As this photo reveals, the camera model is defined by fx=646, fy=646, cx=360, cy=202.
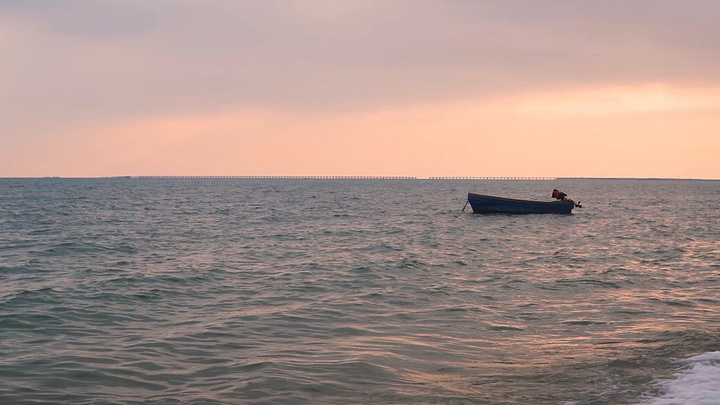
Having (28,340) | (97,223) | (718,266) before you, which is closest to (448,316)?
(28,340)

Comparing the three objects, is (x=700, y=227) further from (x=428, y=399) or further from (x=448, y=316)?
(x=428, y=399)

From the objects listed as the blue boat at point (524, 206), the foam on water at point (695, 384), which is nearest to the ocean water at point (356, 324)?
the foam on water at point (695, 384)

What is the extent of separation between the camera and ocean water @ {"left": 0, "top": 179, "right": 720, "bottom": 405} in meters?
9.45

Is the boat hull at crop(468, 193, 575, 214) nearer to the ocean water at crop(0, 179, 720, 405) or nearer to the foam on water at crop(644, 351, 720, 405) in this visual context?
the ocean water at crop(0, 179, 720, 405)

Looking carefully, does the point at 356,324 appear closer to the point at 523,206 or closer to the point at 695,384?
the point at 695,384

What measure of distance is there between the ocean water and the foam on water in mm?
26

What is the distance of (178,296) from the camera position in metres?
16.9

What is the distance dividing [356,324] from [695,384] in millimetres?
6674

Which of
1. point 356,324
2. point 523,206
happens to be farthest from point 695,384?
point 523,206

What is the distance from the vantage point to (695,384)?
9.14 metres

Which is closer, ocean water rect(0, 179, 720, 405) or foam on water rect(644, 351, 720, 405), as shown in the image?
foam on water rect(644, 351, 720, 405)

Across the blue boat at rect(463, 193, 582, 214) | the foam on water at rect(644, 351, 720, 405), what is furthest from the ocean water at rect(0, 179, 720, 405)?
the blue boat at rect(463, 193, 582, 214)

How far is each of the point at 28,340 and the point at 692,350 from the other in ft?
39.9

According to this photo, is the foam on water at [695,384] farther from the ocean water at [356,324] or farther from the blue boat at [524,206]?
the blue boat at [524,206]
